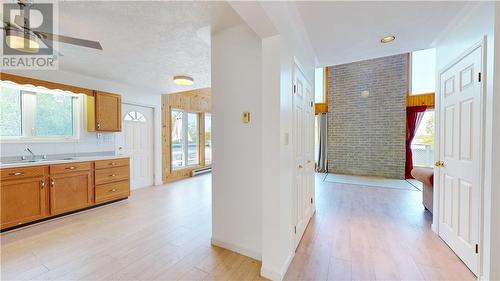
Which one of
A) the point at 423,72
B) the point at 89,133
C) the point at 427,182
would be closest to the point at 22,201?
the point at 89,133

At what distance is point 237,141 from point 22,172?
9.69 feet

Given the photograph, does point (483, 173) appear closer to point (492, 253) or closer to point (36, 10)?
point (492, 253)

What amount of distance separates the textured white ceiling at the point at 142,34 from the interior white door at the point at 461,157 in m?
2.28

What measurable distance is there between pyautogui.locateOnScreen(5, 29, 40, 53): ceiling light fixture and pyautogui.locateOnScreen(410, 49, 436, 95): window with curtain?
7901 mm

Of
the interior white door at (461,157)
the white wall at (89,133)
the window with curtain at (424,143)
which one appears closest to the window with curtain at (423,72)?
the window with curtain at (424,143)

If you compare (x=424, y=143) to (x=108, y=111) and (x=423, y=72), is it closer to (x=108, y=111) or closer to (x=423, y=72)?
(x=423, y=72)

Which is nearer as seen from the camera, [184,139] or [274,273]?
[274,273]

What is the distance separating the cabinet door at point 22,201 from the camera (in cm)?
256

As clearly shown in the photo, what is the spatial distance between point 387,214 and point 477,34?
2.55 metres

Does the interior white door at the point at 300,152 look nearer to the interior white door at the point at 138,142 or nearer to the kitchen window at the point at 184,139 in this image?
the interior white door at the point at 138,142

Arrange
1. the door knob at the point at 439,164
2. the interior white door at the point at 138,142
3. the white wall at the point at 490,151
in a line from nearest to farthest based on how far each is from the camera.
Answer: the white wall at the point at 490,151 → the door knob at the point at 439,164 → the interior white door at the point at 138,142

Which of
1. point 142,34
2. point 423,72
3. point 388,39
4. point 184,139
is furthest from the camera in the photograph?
point 184,139

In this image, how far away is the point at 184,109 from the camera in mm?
6020

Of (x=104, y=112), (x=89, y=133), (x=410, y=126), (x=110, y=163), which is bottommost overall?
(x=110, y=163)
